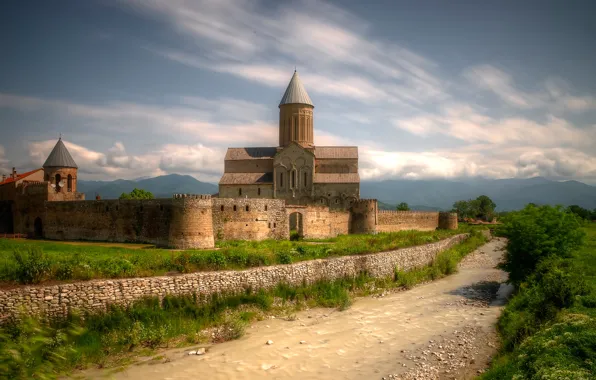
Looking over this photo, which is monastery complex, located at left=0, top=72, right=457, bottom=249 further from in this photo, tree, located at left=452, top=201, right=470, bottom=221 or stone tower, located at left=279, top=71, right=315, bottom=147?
tree, located at left=452, top=201, right=470, bottom=221

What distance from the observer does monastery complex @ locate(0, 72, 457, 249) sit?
781 inches

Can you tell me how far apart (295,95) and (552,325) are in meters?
30.6

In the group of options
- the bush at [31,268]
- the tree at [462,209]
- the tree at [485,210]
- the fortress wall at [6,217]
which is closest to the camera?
the bush at [31,268]

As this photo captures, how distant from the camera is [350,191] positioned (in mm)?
33094

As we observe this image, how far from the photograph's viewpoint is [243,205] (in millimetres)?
21438

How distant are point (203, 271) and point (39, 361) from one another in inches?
385

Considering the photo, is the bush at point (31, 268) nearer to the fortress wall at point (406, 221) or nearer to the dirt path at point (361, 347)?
the dirt path at point (361, 347)

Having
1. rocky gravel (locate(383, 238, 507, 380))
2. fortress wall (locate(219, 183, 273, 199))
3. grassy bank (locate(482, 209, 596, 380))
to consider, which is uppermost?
fortress wall (locate(219, 183, 273, 199))

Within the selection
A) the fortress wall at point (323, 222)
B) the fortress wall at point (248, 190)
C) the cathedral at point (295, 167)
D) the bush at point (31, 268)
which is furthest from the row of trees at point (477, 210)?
the bush at point (31, 268)

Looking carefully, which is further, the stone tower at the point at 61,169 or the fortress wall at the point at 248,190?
the fortress wall at the point at 248,190

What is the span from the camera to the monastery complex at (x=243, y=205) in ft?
65.1

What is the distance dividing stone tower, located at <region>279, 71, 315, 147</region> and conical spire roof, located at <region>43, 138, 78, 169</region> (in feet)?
52.4

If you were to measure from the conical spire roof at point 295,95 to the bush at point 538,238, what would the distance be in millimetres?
23010

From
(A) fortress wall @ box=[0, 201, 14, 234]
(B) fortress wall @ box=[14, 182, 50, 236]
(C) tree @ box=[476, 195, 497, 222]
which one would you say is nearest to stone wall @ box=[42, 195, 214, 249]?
(B) fortress wall @ box=[14, 182, 50, 236]
